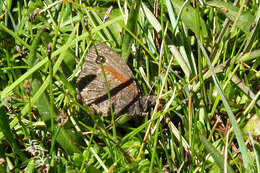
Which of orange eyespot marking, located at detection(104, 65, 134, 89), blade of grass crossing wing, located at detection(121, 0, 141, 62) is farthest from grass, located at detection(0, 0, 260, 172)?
orange eyespot marking, located at detection(104, 65, 134, 89)

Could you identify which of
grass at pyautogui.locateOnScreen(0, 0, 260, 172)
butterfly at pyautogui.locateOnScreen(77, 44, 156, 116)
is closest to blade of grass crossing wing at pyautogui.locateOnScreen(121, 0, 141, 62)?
grass at pyautogui.locateOnScreen(0, 0, 260, 172)

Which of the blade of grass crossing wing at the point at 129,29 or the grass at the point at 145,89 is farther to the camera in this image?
the blade of grass crossing wing at the point at 129,29

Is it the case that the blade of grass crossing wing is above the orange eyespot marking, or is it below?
above

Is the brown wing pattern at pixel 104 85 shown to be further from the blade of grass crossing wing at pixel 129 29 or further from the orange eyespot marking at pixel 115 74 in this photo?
the blade of grass crossing wing at pixel 129 29

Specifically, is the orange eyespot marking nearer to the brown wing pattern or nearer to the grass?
the brown wing pattern

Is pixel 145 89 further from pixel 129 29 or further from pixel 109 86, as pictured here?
pixel 129 29

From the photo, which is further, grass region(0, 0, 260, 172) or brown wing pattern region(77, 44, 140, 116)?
brown wing pattern region(77, 44, 140, 116)

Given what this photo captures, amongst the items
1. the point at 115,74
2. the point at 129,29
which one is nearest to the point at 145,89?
the point at 115,74

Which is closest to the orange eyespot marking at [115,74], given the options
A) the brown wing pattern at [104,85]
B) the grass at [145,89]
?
the brown wing pattern at [104,85]

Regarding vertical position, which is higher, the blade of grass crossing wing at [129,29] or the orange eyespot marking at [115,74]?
the blade of grass crossing wing at [129,29]
